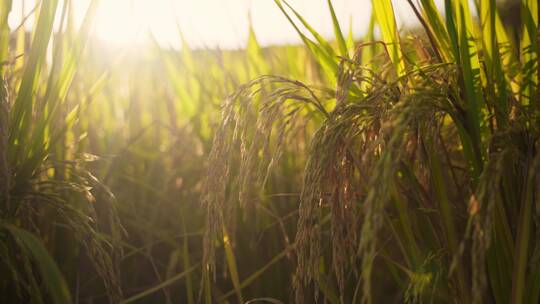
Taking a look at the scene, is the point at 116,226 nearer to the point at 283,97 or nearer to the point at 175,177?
the point at 283,97

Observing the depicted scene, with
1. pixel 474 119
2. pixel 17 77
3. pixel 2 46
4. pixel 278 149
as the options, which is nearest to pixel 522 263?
pixel 474 119

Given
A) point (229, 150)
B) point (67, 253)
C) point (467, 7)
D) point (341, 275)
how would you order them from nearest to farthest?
point (341, 275) < point (229, 150) < point (467, 7) < point (67, 253)

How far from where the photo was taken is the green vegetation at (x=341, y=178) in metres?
1.00

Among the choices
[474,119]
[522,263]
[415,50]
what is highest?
[415,50]

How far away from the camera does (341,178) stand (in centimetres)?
105

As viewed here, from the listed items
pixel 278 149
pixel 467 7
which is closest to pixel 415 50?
pixel 467 7

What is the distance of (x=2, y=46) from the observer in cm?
137

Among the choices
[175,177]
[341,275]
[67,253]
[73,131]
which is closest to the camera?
[341,275]

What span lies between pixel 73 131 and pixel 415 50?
3.57 feet

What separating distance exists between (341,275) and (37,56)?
2.66 ft

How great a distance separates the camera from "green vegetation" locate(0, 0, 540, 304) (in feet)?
3.28

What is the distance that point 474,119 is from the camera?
1.09 meters

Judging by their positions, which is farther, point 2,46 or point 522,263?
point 2,46

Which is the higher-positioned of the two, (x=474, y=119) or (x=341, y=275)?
(x=474, y=119)
